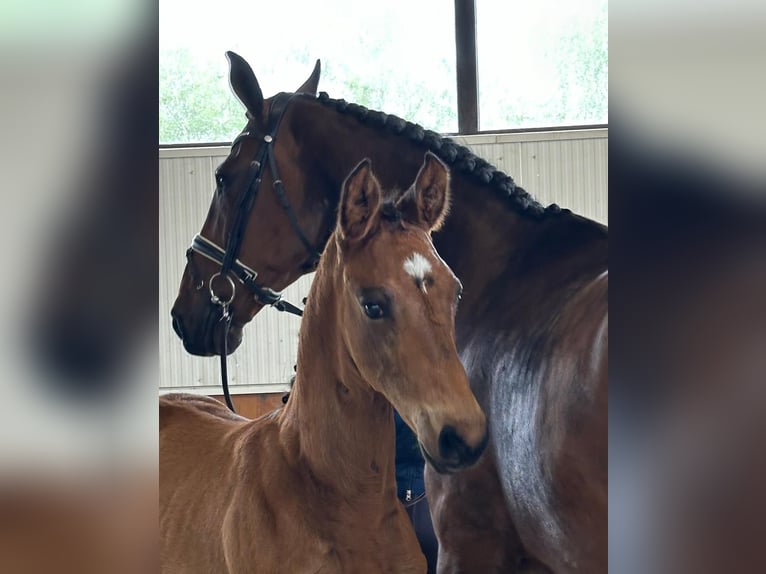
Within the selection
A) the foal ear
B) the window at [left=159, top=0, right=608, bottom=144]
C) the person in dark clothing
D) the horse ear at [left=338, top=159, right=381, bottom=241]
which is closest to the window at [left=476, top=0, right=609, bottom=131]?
the window at [left=159, top=0, right=608, bottom=144]

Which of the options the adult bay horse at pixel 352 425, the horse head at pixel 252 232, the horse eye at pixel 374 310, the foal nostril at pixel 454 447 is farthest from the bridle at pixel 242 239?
the foal nostril at pixel 454 447

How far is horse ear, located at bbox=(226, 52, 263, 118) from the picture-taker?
1.12 metres

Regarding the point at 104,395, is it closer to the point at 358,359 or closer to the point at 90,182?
the point at 90,182

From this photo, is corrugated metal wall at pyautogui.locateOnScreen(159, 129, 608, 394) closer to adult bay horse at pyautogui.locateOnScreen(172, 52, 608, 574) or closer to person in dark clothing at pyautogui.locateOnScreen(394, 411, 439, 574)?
adult bay horse at pyautogui.locateOnScreen(172, 52, 608, 574)

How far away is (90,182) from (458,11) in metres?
0.75

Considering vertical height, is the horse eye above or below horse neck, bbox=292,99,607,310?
below

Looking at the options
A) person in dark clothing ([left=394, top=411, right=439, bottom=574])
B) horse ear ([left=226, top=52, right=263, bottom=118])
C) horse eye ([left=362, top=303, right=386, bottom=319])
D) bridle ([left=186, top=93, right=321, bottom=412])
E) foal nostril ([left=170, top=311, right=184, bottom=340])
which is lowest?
person in dark clothing ([left=394, top=411, right=439, bottom=574])

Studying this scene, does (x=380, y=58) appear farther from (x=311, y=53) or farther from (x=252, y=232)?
(x=252, y=232)

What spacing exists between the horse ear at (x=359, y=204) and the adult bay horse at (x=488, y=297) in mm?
185

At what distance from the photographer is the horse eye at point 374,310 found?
0.87m

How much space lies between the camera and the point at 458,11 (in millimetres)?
1147

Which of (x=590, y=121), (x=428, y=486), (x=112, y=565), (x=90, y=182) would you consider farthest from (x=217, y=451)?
(x=590, y=121)

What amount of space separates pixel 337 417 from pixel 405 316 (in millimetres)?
211

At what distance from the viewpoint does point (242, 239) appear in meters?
1.15
